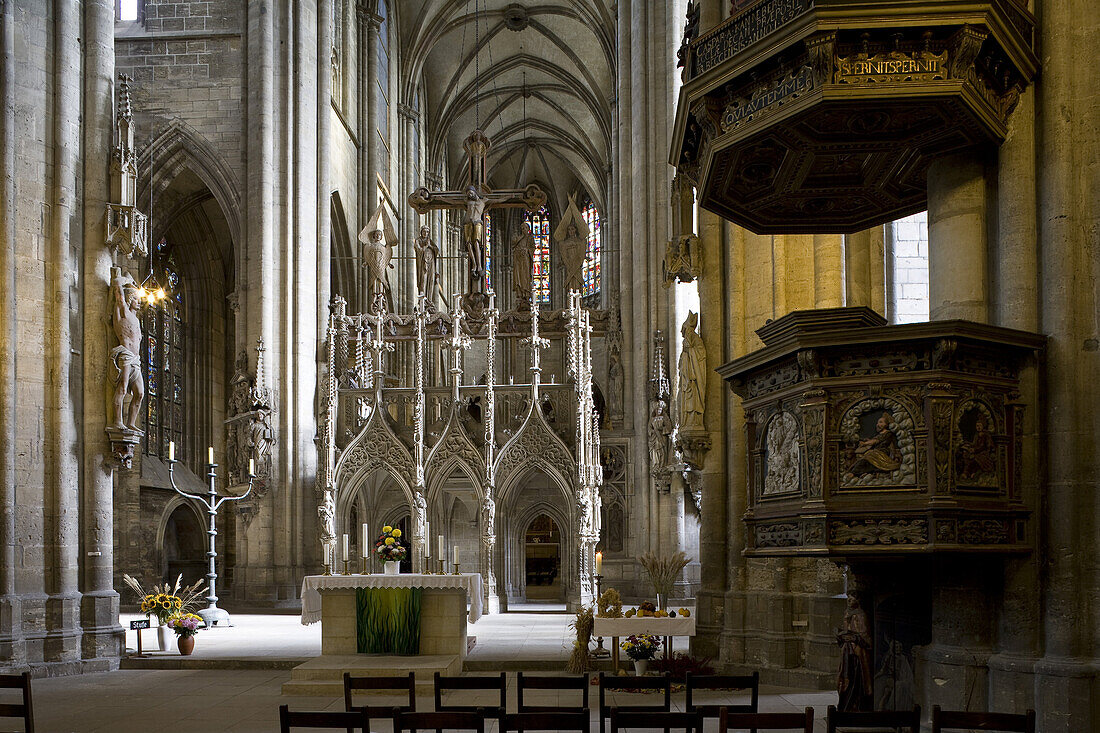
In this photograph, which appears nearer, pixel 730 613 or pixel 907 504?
pixel 907 504

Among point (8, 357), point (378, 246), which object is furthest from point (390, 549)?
point (378, 246)

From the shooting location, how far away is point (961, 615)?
23.4 feet

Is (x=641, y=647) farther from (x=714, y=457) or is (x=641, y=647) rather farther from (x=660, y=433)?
(x=660, y=433)

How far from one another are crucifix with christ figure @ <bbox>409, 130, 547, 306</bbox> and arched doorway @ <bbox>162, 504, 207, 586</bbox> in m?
10.3

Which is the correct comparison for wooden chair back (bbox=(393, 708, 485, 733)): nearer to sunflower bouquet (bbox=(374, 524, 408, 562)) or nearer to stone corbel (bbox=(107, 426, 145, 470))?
sunflower bouquet (bbox=(374, 524, 408, 562))

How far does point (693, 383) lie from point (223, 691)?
5962 millimetres

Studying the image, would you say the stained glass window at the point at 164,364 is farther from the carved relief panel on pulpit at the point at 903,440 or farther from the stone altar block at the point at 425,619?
the carved relief panel on pulpit at the point at 903,440

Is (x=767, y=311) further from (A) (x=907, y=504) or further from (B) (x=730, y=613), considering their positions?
(A) (x=907, y=504)

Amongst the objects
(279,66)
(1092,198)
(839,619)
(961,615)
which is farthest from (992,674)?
(279,66)

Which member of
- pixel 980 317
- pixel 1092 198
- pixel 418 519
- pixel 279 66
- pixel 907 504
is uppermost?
pixel 279 66

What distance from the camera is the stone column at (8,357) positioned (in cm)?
1302

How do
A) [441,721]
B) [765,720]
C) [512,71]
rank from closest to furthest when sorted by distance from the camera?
[765,720], [441,721], [512,71]

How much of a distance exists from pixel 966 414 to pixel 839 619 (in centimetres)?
460

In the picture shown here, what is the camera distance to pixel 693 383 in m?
12.9
